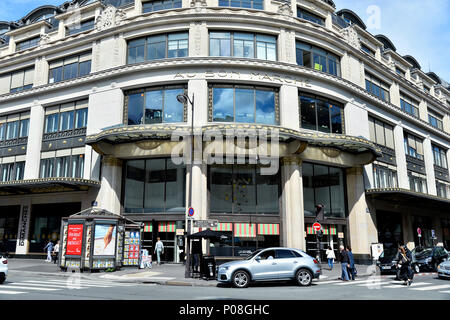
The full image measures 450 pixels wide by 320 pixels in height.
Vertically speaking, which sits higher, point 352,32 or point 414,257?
point 352,32

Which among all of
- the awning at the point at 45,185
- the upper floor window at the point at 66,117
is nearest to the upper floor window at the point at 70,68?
the upper floor window at the point at 66,117

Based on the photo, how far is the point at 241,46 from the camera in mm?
28875

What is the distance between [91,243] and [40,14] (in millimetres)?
29277

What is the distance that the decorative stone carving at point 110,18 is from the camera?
101ft

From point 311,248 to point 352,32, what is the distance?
20.4 metres

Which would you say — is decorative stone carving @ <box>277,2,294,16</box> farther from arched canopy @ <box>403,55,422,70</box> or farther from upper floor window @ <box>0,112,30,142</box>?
upper floor window @ <box>0,112,30,142</box>

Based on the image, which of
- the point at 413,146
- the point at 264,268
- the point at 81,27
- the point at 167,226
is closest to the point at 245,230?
the point at 167,226

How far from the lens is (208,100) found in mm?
27391

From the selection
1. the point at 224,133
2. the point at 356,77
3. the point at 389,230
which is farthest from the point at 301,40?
the point at 389,230

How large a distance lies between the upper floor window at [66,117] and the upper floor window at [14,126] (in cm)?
259

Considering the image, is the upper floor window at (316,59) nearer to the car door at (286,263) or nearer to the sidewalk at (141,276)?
the sidewalk at (141,276)

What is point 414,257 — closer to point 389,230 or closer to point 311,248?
point 311,248

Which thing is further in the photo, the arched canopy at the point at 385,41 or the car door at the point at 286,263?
the arched canopy at the point at 385,41

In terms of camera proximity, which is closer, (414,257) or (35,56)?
(414,257)
